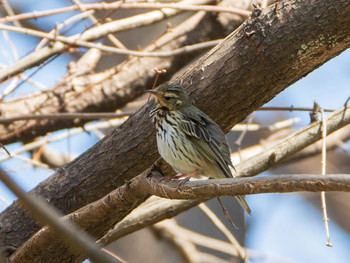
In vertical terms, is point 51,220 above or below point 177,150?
below

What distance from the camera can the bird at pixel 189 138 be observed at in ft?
11.0

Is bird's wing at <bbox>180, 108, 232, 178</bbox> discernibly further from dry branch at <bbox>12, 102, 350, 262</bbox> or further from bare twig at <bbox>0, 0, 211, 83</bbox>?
bare twig at <bbox>0, 0, 211, 83</bbox>

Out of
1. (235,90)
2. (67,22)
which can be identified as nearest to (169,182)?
(235,90)

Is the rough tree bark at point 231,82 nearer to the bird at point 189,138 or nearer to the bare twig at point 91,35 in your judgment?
the bird at point 189,138

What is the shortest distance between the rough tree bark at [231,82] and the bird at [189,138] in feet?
0.25

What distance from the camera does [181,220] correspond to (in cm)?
652

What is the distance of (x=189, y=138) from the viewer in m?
3.50

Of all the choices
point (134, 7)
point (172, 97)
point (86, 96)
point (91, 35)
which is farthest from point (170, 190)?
point (86, 96)

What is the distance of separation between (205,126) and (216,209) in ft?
11.4

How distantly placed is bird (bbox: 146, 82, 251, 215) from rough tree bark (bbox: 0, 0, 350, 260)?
0.08 m

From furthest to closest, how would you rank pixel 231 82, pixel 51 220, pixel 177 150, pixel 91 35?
pixel 91 35, pixel 177 150, pixel 231 82, pixel 51 220

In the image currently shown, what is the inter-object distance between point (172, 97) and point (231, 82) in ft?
1.55

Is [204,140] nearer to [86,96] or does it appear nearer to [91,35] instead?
[91,35]

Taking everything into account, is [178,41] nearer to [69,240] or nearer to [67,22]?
[67,22]
